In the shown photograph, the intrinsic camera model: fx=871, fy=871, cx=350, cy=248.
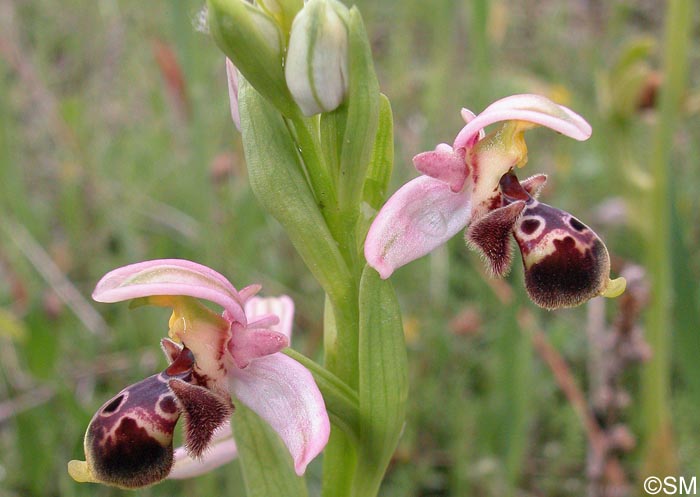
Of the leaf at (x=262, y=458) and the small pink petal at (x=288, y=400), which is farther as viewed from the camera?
the leaf at (x=262, y=458)

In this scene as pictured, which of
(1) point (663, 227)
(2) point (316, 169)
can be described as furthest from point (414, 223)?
(1) point (663, 227)

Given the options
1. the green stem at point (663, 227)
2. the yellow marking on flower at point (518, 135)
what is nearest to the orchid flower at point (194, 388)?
the yellow marking on flower at point (518, 135)

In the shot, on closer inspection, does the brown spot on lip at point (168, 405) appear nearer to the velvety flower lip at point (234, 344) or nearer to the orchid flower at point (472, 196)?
the velvety flower lip at point (234, 344)

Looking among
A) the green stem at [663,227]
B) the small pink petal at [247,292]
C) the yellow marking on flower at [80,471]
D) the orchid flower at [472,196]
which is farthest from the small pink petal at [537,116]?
the green stem at [663,227]

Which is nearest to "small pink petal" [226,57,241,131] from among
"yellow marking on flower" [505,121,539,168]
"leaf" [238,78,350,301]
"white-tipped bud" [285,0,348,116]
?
"leaf" [238,78,350,301]

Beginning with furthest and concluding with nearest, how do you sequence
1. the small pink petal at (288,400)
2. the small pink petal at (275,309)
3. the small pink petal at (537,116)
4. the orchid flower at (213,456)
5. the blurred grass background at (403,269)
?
the blurred grass background at (403,269), the small pink petal at (275,309), the orchid flower at (213,456), the small pink petal at (537,116), the small pink petal at (288,400)

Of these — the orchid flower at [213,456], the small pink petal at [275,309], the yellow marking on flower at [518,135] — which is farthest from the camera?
the small pink petal at [275,309]

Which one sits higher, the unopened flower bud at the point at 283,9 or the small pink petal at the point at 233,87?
the unopened flower bud at the point at 283,9

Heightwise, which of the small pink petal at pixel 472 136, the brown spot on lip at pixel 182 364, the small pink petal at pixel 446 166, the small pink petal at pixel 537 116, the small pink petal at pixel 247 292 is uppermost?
the small pink petal at pixel 537 116
